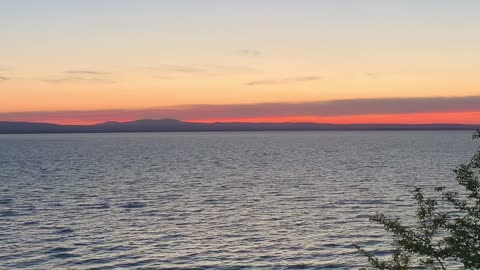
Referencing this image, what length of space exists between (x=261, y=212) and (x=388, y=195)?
24.1m

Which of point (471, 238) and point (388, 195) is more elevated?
point (471, 238)

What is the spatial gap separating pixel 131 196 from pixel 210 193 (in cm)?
1295

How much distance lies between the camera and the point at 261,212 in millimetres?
71062

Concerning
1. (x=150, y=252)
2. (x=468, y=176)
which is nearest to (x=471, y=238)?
(x=468, y=176)

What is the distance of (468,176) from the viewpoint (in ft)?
79.3

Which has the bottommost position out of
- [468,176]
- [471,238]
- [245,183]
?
[245,183]

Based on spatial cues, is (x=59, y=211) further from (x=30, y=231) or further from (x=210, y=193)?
(x=210, y=193)

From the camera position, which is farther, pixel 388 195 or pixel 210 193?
pixel 210 193

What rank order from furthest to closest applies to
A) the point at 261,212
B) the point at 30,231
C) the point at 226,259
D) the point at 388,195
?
1. the point at 388,195
2. the point at 261,212
3. the point at 30,231
4. the point at 226,259

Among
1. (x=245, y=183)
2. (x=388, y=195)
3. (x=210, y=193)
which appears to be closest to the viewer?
(x=388, y=195)

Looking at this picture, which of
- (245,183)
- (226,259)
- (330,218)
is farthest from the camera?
(245,183)

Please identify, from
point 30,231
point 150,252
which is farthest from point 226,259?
point 30,231

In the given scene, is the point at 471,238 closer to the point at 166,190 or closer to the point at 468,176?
the point at 468,176

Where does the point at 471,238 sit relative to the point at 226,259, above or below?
above
